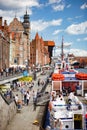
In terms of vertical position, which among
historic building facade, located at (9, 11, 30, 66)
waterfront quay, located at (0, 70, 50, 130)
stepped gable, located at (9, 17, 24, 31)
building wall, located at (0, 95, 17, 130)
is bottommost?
waterfront quay, located at (0, 70, 50, 130)

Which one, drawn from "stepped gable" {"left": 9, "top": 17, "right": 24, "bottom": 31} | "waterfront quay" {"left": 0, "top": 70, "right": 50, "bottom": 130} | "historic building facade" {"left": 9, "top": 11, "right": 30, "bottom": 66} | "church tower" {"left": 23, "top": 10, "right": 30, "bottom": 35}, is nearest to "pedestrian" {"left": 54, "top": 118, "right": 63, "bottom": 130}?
"waterfront quay" {"left": 0, "top": 70, "right": 50, "bottom": 130}

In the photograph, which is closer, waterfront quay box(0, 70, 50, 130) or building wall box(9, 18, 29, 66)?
waterfront quay box(0, 70, 50, 130)

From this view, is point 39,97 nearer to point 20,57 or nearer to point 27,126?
point 27,126

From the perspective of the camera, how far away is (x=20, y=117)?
82.6 ft

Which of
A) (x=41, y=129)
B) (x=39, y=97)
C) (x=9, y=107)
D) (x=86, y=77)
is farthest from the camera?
(x=39, y=97)

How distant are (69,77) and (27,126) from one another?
9902mm

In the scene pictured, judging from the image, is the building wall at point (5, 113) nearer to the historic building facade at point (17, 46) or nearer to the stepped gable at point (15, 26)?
the historic building facade at point (17, 46)

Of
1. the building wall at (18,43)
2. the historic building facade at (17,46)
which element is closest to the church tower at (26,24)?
the historic building facade at (17,46)

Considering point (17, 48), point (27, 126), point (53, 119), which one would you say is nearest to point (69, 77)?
point (27, 126)

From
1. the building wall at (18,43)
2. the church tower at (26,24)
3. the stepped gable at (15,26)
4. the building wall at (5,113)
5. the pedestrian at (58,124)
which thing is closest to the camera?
the pedestrian at (58,124)

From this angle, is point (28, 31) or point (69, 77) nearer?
point (69, 77)

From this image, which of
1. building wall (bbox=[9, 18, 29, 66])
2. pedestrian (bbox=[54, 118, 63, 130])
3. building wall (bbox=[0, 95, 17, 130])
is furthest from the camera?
building wall (bbox=[9, 18, 29, 66])

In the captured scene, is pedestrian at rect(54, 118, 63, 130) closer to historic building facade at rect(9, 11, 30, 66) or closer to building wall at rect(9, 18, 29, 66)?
historic building facade at rect(9, 11, 30, 66)

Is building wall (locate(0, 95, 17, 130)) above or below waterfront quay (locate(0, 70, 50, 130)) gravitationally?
above
